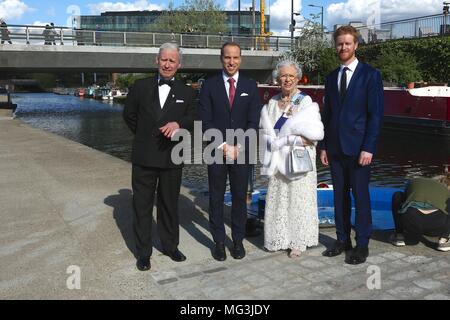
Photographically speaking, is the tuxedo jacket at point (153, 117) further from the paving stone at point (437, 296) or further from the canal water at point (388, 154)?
the canal water at point (388, 154)

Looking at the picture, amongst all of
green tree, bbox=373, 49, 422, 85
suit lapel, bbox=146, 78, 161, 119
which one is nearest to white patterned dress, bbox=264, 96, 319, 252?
suit lapel, bbox=146, 78, 161, 119

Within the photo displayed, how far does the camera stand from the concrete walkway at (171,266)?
3754 millimetres

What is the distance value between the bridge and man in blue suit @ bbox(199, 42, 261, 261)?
2707 centimetres

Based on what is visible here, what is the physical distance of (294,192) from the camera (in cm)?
450

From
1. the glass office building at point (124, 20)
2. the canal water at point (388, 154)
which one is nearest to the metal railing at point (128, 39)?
the canal water at point (388, 154)

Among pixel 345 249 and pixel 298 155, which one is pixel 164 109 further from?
pixel 345 249

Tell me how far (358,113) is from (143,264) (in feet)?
7.66

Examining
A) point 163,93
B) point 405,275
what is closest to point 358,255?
point 405,275
